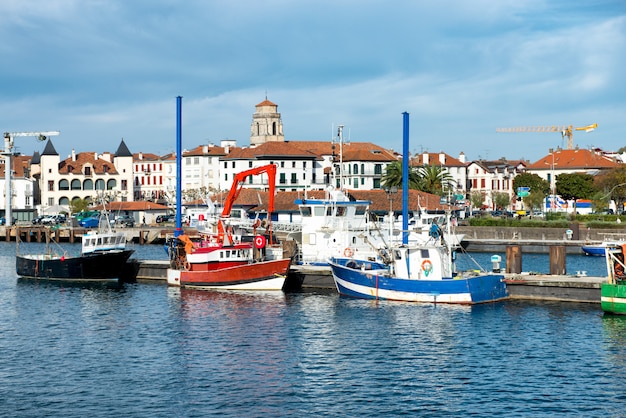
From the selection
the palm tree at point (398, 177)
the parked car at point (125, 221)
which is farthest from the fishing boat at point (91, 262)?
the palm tree at point (398, 177)

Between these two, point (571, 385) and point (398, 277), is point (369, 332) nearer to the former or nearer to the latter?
point (398, 277)

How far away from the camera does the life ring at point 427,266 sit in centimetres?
5678

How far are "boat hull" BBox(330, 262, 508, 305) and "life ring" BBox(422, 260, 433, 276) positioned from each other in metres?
0.63

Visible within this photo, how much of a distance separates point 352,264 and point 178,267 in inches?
537

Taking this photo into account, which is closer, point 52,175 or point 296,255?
point 296,255

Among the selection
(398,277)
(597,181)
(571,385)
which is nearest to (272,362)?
(571,385)

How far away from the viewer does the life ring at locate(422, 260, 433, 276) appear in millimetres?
56781

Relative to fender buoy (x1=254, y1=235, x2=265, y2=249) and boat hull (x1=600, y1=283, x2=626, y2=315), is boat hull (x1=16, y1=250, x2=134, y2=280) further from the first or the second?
boat hull (x1=600, y1=283, x2=626, y2=315)

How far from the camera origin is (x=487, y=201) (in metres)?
181

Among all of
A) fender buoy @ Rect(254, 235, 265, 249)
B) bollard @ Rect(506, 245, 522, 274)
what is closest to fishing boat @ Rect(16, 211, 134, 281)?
fender buoy @ Rect(254, 235, 265, 249)

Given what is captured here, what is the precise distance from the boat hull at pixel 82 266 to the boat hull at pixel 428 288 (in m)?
21.2

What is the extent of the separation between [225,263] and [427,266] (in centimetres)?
1580

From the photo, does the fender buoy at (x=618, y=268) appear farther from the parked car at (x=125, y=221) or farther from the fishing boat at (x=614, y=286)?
the parked car at (x=125, y=221)

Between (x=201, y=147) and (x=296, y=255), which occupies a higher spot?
(x=201, y=147)
